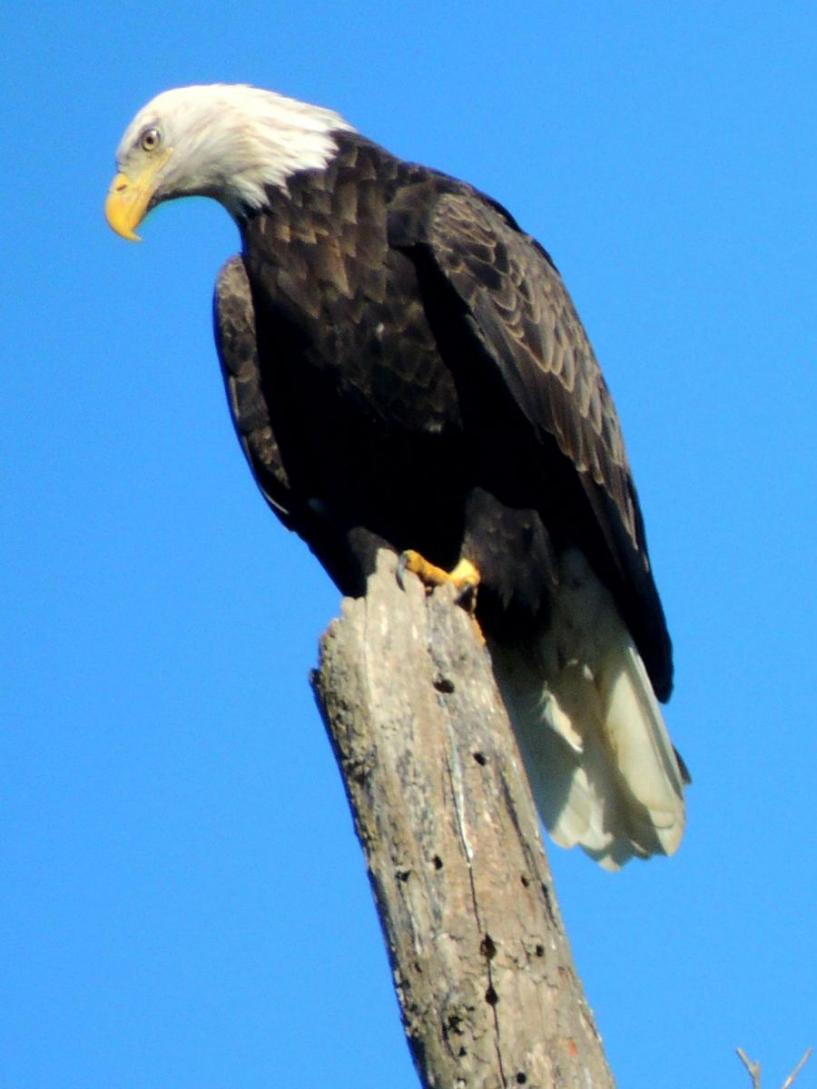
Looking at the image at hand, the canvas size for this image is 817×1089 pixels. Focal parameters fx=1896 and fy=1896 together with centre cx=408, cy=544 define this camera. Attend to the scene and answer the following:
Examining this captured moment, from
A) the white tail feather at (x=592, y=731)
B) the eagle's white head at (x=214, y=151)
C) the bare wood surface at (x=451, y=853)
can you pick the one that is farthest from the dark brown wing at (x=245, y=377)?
the bare wood surface at (x=451, y=853)

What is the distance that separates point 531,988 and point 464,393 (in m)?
2.38

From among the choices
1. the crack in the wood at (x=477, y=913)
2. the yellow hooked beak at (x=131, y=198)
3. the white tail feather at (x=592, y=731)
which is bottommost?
the crack in the wood at (x=477, y=913)

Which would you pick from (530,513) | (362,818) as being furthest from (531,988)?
A: (530,513)

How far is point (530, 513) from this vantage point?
5.70 meters

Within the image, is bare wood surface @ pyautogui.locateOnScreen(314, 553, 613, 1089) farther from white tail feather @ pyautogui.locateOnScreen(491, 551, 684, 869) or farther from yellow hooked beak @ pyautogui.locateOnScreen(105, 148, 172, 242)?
yellow hooked beak @ pyautogui.locateOnScreen(105, 148, 172, 242)

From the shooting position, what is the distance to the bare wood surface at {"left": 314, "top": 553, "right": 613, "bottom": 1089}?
11.6ft

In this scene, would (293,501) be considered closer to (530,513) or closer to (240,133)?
(530,513)

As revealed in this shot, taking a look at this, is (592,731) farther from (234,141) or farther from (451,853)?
(451,853)

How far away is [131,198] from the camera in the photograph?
19.8ft

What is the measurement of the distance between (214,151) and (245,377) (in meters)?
0.74

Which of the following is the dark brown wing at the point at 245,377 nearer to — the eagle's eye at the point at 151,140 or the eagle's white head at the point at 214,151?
the eagle's white head at the point at 214,151

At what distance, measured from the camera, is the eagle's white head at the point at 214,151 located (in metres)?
5.95

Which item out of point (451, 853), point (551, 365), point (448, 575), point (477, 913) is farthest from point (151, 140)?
point (477, 913)

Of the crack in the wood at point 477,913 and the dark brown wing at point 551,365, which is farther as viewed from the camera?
the dark brown wing at point 551,365
